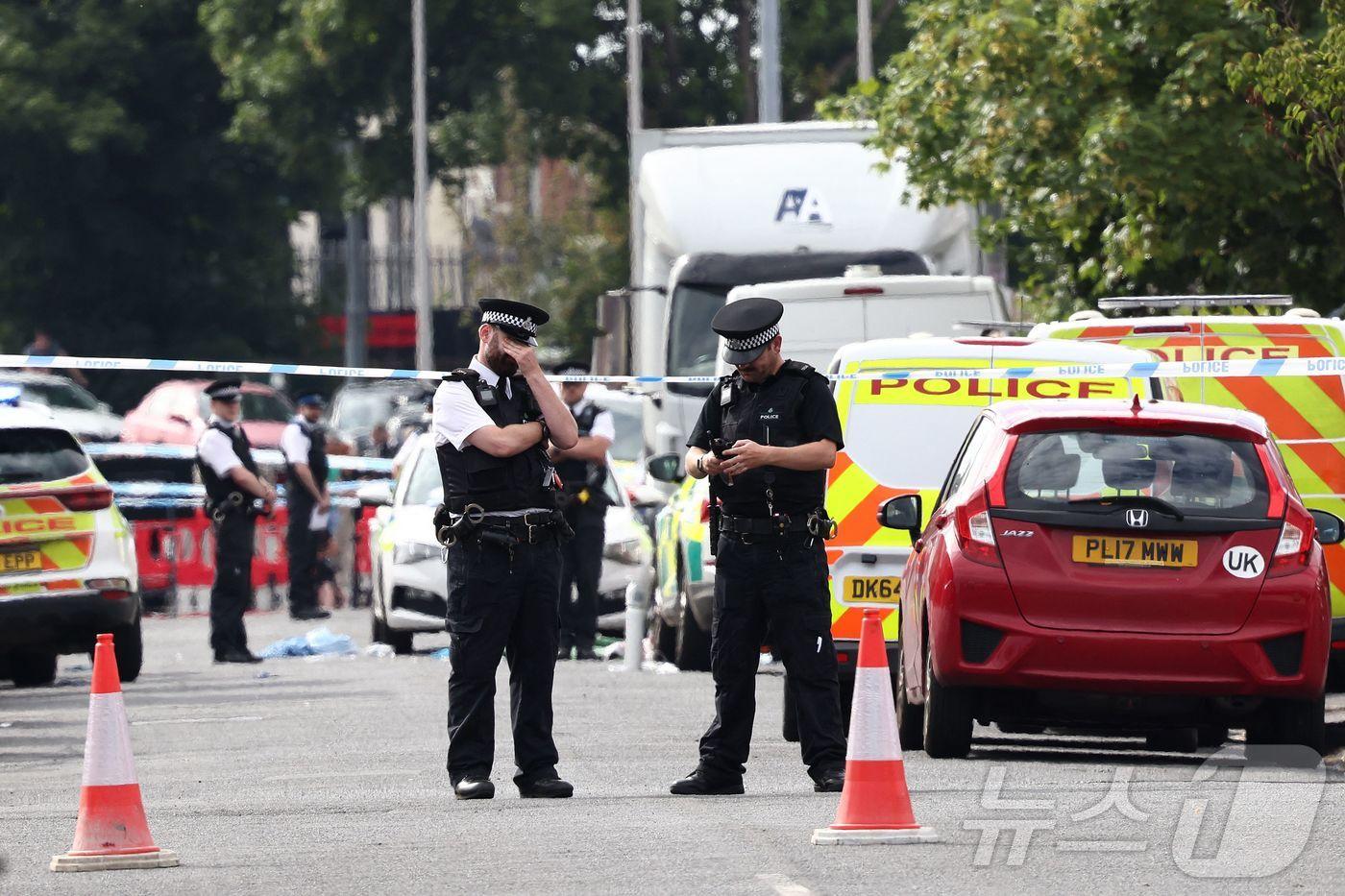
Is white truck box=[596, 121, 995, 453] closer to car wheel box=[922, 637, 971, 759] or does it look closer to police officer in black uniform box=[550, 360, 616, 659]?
police officer in black uniform box=[550, 360, 616, 659]

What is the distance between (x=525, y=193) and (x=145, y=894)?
4985 cm

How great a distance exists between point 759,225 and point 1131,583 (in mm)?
12594

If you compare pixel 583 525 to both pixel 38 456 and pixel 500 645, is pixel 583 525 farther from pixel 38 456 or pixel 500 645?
pixel 500 645

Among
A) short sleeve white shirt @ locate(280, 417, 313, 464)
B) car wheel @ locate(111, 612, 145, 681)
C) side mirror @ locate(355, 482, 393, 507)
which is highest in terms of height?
short sleeve white shirt @ locate(280, 417, 313, 464)

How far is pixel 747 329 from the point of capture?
35.7ft

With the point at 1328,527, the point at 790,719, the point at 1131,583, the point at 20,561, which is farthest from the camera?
the point at 20,561

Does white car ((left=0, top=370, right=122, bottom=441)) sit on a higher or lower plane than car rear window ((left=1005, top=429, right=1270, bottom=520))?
lower

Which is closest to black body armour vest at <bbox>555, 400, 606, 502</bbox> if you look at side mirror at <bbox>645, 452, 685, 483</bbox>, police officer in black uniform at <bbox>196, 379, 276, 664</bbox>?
side mirror at <bbox>645, 452, 685, 483</bbox>

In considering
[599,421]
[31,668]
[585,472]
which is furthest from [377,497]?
[31,668]

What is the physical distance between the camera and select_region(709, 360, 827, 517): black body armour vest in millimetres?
10945

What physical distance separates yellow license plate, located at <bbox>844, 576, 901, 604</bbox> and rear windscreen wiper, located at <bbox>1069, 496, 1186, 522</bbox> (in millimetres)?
2558

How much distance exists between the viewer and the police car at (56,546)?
58.2 feet

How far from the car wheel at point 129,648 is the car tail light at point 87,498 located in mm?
738

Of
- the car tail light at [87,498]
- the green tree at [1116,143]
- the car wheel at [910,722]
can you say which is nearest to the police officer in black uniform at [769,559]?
the car wheel at [910,722]
